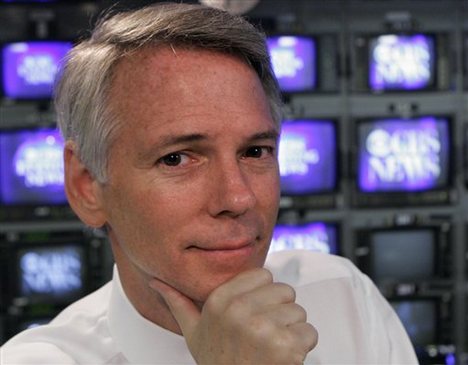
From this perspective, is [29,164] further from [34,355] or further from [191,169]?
[191,169]

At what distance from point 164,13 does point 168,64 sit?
10 cm

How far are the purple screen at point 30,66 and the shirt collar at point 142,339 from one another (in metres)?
2.88

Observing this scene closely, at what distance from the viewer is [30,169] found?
400 centimetres

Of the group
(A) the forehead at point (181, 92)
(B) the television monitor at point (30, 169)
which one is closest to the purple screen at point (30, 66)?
(B) the television monitor at point (30, 169)

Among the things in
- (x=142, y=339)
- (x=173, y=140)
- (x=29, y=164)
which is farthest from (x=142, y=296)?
(x=29, y=164)

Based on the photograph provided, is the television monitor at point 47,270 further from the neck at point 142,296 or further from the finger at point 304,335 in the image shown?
the finger at point 304,335

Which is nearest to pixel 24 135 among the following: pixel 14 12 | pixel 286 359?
pixel 14 12

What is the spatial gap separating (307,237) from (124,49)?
3072 millimetres

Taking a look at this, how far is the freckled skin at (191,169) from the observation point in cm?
105

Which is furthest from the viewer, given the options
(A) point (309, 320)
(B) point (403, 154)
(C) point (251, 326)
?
(B) point (403, 154)

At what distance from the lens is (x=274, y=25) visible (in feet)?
14.0

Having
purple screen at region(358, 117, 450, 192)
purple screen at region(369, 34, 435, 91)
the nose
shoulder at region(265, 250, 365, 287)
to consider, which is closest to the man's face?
the nose

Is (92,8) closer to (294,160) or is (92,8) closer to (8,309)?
(294,160)

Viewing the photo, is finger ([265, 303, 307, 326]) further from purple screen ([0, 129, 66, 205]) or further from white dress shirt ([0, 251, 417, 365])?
purple screen ([0, 129, 66, 205])
